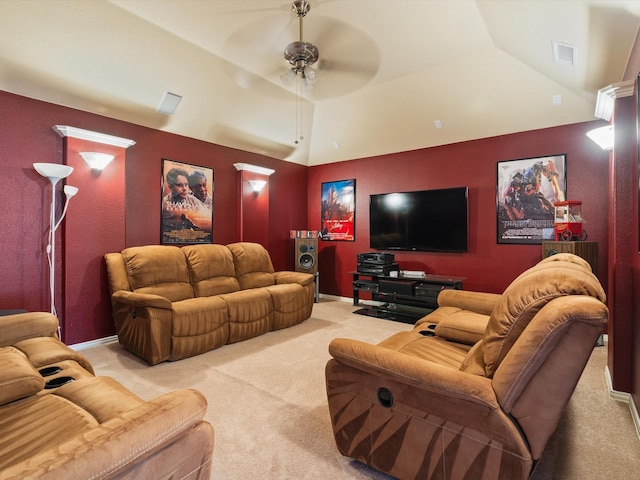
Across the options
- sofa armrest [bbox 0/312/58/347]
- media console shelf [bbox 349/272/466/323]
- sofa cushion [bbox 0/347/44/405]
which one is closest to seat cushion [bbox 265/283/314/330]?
media console shelf [bbox 349/272/466/323]

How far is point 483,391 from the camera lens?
4.12ft

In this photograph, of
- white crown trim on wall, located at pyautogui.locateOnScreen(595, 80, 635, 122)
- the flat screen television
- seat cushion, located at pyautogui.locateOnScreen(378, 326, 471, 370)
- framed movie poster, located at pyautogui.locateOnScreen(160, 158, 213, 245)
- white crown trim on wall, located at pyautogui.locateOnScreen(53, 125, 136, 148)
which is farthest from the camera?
the flat screen television

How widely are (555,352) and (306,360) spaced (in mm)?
2381

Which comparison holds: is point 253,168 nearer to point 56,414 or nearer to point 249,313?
point 249,313

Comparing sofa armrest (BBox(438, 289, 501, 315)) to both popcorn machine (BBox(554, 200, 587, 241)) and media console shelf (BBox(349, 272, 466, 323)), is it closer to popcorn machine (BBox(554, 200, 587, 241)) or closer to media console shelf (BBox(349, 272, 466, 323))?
media console shelf (BBox(349, 272, 466, 323))

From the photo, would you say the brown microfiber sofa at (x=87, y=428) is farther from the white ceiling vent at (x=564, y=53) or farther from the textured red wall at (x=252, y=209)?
the white ceiling vent at (x=564, y=53)

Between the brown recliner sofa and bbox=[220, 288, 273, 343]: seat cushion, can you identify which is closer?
the brown recliner sofa

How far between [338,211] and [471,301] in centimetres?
367

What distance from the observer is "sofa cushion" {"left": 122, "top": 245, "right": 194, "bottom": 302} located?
3580 mm

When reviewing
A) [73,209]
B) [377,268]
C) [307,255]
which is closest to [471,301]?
[377,268]

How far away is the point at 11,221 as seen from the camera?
3.12 meters

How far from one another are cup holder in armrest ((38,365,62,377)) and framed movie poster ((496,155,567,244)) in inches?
190

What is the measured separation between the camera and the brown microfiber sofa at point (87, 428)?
767mm

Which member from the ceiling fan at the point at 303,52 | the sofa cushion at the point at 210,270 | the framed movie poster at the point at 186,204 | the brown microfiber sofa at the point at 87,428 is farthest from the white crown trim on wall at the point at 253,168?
the brown microfiber sofa at the point at 87,428
